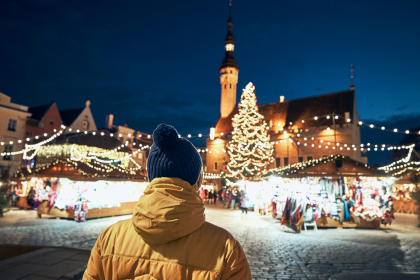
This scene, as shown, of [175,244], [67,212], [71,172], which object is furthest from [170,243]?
[67,212]

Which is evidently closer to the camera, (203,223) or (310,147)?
(203,223)

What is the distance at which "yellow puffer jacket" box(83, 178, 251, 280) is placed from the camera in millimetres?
1348

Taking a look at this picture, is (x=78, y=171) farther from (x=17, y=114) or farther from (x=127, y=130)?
(x=127, y=130)

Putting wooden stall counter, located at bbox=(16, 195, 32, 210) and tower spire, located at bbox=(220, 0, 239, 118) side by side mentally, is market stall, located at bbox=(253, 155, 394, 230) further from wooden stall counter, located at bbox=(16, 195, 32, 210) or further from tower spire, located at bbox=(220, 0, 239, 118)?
tower spire, located at bbox=(220, 0, 239, 118)

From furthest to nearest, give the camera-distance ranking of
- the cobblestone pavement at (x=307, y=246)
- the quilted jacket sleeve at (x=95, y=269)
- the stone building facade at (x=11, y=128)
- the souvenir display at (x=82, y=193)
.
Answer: the stone building facade at (x=11, y=128), the souvenir display at (x=82, y=193), the cobblestone pavement at (x=307, y=246), the quilted jacket sleeve at (x=95, y=269)

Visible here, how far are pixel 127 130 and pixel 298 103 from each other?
25735 mm

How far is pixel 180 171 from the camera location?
60.6 inches

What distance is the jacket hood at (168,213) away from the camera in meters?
1.33

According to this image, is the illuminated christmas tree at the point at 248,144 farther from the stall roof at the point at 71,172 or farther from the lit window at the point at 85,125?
the lit window at the point at 85,125

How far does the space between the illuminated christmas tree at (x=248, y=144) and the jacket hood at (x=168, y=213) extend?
77.9ft

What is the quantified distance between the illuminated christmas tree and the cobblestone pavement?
13293 mm

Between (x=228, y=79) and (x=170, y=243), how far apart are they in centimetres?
4437

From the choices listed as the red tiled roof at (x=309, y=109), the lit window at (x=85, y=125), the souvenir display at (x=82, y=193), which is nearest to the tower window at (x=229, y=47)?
the red tiled roof at (x=309, y=109)

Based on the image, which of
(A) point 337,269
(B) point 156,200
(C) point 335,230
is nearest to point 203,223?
(B) point 156,200
